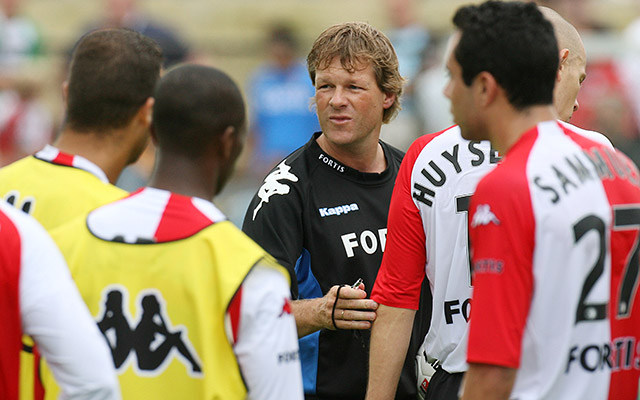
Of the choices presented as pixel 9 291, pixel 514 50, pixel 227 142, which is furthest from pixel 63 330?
pixel 514 50

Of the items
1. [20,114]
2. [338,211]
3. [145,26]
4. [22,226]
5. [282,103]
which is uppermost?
[145,26]

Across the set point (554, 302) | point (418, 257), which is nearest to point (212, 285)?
point (554, 302)

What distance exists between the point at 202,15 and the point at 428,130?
5.57 metres

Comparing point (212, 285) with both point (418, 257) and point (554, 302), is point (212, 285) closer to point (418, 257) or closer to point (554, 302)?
point (554, 302)

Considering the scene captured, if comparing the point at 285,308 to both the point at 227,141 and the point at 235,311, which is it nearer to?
the point at 235,311

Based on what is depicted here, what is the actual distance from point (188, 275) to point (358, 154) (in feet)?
7.13

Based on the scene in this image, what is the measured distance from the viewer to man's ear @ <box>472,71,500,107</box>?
11.1 ft

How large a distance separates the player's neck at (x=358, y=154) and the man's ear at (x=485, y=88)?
5.84ft

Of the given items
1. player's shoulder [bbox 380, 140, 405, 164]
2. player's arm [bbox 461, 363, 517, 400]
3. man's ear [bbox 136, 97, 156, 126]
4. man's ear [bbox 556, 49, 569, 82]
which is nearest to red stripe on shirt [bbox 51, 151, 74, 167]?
man's ear [bbox 136, 97, 156, 126]

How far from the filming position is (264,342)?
3170 mm

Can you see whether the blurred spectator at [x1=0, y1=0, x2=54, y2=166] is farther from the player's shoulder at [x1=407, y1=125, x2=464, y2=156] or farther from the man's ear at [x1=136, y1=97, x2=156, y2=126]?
the player's shoulder at [x1=407, y1=125, x2=464, y2=156]

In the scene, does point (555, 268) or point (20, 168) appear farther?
point (20, 168)

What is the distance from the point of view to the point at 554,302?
3.23 metres

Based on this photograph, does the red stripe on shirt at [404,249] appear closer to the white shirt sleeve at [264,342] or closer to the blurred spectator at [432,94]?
the white shirt sleeve at [264,342]
